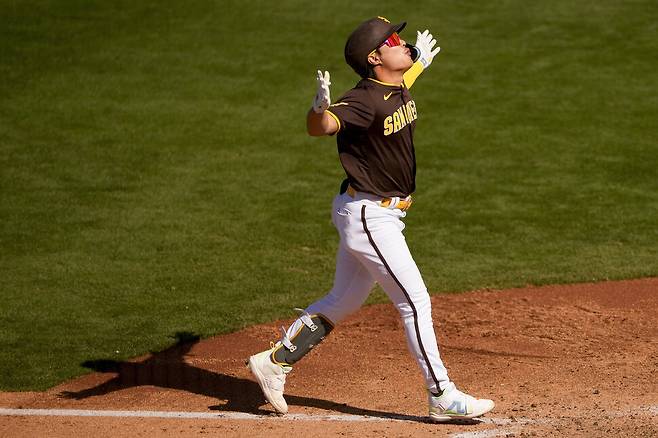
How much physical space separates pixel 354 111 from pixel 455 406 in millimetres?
1573

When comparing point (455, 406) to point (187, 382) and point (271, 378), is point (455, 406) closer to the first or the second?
point (271, 378)

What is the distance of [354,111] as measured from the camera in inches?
213

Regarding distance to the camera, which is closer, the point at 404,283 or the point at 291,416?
the point at 404,283

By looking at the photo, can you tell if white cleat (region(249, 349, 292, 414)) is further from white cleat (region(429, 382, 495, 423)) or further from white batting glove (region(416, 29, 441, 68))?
white batting glove (region(416, 29, 441, 68))

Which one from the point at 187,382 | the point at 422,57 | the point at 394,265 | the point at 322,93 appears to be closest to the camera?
the point at 322,93

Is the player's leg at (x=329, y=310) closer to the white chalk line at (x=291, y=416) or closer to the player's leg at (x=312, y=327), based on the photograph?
the player's leg at (x=312, y=327)

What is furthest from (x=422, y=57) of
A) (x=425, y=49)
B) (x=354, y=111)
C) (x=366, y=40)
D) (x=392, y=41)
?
(x=354, y=111)

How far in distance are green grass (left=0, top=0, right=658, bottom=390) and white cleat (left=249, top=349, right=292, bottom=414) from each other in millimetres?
1614

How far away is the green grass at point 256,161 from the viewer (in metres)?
8.51

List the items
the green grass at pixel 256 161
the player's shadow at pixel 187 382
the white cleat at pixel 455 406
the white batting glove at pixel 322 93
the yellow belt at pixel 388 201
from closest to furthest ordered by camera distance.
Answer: the white batting glove at pixel 322 93 < the white cleat at pixel 455 406 < the yellow belt at pixel 388 201 < the player's shadow at pixel 187 382 < the green grass at pixel 256 161

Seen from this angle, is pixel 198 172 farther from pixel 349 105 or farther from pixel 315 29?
pixel 349 105

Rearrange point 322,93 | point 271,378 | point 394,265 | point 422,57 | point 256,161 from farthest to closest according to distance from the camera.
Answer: point 256,161, point 422,57, point 271,378, point 394,265, point 322,93

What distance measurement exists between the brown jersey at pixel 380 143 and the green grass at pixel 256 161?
8.13ft

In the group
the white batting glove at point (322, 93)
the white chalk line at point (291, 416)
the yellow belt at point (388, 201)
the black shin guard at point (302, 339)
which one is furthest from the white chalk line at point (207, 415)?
the white batting glove at point (322, 93)
